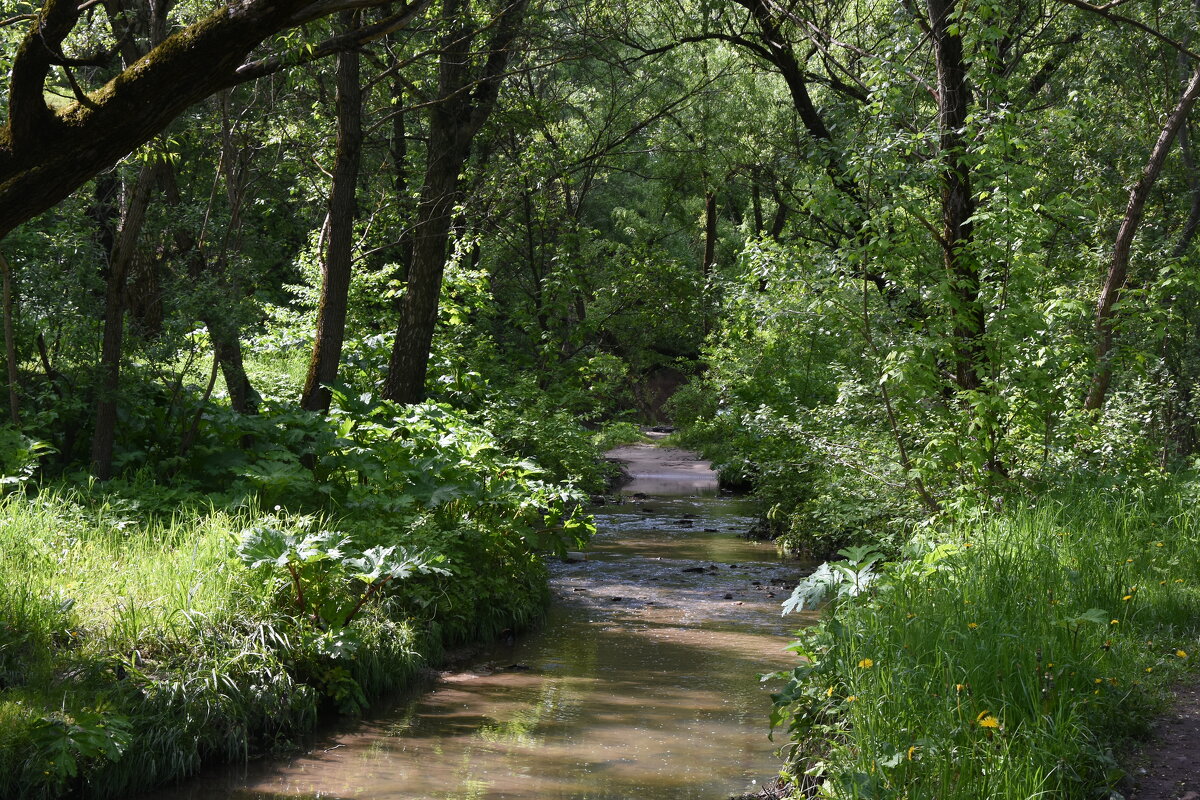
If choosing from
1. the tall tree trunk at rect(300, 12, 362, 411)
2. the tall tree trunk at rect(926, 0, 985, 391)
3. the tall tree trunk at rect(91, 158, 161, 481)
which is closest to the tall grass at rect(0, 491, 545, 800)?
the tall tree trunk at rect(91, 158, 161, 481)

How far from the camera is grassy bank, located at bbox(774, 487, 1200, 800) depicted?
12.1ft

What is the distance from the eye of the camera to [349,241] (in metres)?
10.5

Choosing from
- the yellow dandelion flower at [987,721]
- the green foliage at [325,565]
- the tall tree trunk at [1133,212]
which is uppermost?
the tall tree trunk at [1133,212]

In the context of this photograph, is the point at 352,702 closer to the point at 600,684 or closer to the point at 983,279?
the point at 600,684

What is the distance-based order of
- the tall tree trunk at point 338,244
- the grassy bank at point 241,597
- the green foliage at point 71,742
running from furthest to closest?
the tall tree trunk at point 338,244 < the grassy bank at point 241,597 < the green foliage at point 71,742

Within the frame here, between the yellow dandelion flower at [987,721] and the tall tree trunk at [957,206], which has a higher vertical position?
the tall tree trunk at [957,206]

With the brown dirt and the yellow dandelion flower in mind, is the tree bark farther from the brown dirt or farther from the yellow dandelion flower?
the brown dirt

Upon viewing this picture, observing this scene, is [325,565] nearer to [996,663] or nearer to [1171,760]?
[996,663]

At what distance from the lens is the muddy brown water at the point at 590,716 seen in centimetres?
541

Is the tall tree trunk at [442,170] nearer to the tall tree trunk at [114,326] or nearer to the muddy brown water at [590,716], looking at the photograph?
the muddy brown water at [590,716]

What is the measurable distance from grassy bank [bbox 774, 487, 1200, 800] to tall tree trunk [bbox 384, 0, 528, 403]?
21.9 feet

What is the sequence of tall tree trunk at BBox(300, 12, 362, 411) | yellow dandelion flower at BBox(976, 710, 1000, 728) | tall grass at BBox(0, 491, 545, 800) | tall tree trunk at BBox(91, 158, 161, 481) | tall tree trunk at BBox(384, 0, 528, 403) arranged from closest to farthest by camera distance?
yellow dandelion flower at BBox(976, 710, 1000, 728), tall grass at BBox(0, 491, 545, 800), tall tree trunk at BBox(91, 158, 161, 481), tall tree trunk at BBox(300, 12, 362, 411), tall tree trunk at BBox(384, 0, 528, 403)

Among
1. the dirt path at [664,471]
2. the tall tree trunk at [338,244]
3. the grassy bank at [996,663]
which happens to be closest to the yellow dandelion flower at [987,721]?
the grassy bank at [996,663]

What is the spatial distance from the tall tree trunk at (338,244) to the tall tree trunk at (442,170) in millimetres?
1010
